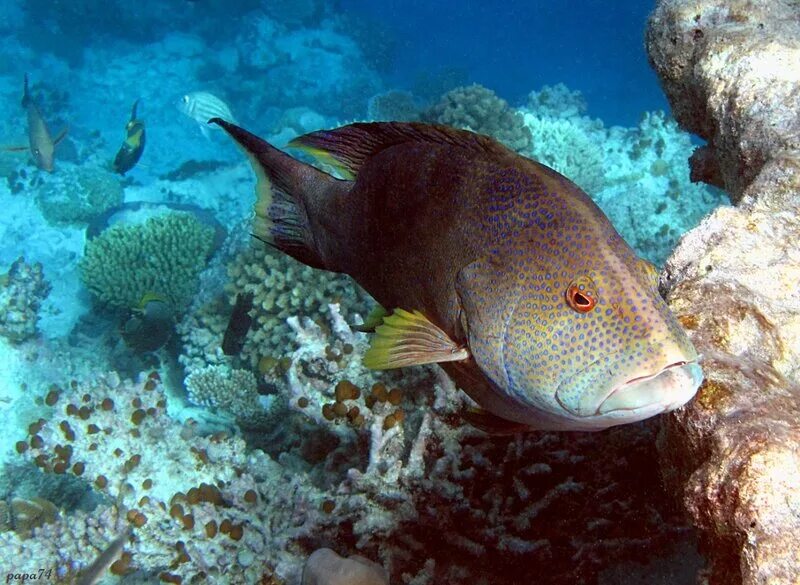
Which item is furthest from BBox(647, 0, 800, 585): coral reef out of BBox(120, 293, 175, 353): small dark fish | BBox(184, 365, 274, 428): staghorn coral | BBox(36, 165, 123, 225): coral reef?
BBox(36, 165, 123, 225): coral reef

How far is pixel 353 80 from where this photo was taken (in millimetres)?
26438

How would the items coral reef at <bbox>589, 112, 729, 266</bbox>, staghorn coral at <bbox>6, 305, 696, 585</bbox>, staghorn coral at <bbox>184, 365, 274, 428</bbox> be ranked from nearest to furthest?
1. staghorn coral at <bbox>6, 305, 696, 585</bbox>
2. staghorn coral at <bbox>184, 365, 274, 428</bbox>
3. coral reef at <bbox>589, 112, 729, 266</bbox>

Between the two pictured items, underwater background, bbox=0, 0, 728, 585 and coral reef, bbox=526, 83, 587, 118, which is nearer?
underwater background, bbox=0, 0, 728, 585

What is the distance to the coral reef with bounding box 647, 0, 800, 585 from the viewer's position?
1.70 meters

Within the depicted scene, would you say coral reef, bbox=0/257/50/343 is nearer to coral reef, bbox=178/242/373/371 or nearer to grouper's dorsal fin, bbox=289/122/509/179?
coral reef, bbox=178/242/373/371

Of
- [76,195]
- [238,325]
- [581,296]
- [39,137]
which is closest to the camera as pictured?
[581,296]

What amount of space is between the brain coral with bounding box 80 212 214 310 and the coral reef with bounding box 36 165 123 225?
4455 millimetres

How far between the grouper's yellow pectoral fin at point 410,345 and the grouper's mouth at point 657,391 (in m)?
0.58

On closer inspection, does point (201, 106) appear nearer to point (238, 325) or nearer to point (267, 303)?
point (238, 325)

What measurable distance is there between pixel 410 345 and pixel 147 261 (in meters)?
8.74

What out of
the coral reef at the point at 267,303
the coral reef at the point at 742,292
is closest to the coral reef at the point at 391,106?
the coral reef at the point at 267,303

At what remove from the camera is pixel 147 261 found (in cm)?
955

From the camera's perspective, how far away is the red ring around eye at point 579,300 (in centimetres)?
177

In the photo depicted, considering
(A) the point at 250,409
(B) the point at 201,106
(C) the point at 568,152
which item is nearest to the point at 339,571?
(A) the point at 250,409
